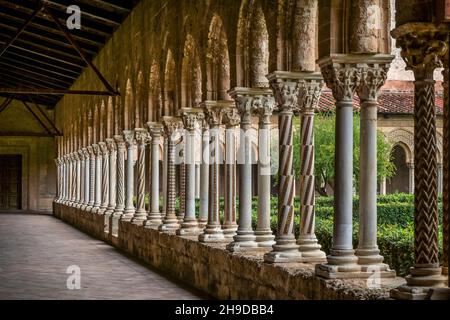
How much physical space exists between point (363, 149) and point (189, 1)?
5.70m

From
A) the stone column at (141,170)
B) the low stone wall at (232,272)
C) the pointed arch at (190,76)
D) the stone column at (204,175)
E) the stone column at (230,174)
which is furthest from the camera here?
the stone column at (141,170)


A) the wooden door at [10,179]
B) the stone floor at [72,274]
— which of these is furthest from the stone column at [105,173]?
the wooden door at [10,179]

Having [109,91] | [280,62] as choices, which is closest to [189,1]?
[280,62]

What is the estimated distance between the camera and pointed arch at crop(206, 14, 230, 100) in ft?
35.5

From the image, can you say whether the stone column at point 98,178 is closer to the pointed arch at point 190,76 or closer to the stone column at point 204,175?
the pointed arch at point 190,76

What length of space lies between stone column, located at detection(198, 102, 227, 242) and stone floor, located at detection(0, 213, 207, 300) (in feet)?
2.30

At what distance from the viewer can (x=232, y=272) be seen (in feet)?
30.0

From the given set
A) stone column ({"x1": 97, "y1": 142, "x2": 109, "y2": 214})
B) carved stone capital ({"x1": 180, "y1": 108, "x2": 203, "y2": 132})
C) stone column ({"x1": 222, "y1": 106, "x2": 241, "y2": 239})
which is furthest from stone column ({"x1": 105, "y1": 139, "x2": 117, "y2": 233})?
stone column ({"x1": 222, "y1": 106, "x2": 241, "y2": 239})

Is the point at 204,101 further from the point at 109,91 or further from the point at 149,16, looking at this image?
the point at 109,91

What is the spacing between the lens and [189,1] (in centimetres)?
1182

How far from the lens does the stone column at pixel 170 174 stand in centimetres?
1330

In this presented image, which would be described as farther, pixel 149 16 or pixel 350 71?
pixel 149 16

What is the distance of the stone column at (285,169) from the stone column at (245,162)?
1.15m

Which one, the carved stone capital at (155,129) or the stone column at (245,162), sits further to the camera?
the carved stone capital at (155,129)
